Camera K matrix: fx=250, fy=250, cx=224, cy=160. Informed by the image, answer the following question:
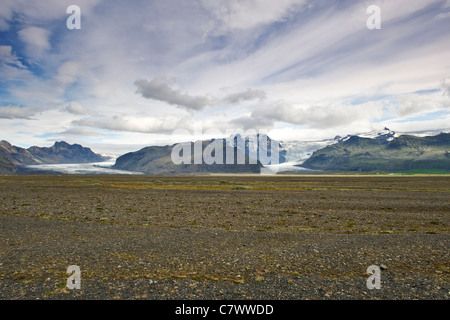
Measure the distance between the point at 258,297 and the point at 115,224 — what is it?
691 inches

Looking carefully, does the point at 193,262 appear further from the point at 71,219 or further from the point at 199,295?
the point at 71,219

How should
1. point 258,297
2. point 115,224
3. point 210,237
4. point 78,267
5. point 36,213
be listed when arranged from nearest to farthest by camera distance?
point 258,297
point 78,267
point 210,237
point 115,224
point 36,213

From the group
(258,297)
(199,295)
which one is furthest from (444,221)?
(199,295)

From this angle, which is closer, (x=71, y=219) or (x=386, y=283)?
(x=386, y=283)

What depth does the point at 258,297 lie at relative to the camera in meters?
9.49

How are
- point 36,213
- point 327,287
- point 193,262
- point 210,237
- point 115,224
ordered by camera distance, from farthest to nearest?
point 36,213, point 115,224, point 210,237, point 193,262, point 327,287

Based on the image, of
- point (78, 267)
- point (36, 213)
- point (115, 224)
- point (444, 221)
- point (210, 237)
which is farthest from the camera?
point (36, 213)

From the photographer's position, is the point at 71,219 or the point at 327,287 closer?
the point at 327,287

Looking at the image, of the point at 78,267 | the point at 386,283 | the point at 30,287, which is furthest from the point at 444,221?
the point at 30,287

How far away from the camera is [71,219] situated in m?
24.9

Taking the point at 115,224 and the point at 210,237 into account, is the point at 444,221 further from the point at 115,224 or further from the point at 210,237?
the point at 115,224
